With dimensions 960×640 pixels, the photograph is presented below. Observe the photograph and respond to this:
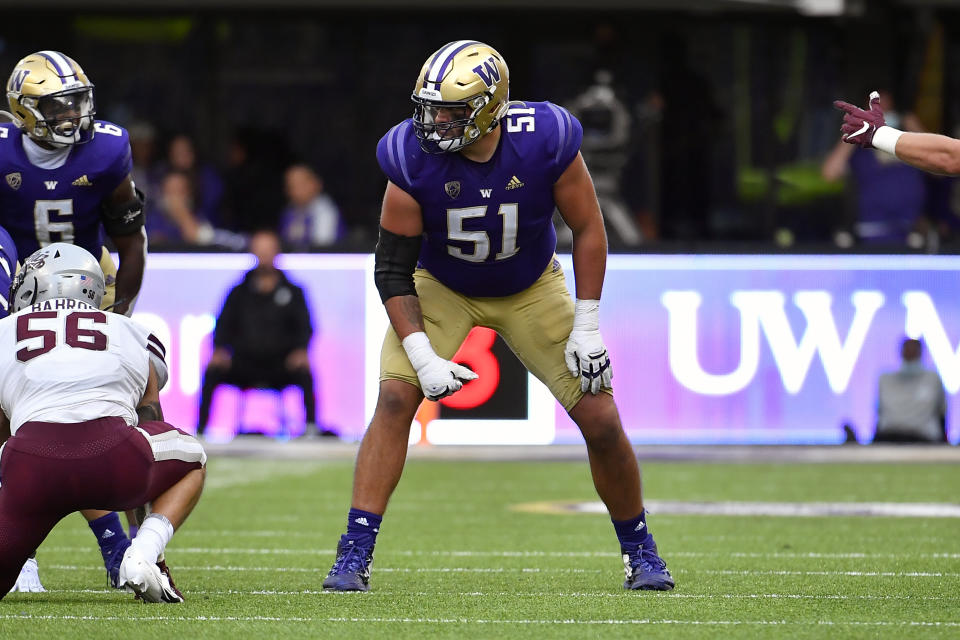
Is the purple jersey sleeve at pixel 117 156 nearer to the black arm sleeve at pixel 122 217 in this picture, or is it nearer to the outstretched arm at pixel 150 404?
the black arm sleeve at pixel 122 217

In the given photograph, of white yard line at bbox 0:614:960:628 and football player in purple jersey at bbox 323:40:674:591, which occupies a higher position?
football player in purple jersey at bbox 323:40:674:591

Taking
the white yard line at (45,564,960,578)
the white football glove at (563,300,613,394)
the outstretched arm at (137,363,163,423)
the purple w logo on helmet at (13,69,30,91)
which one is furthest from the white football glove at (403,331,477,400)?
the purple w logo on helmet at (13,69,30,91)

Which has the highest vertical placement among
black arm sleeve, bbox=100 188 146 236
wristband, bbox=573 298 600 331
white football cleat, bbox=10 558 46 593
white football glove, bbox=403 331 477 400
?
black arm sleeve, bbox=100 188 146 236

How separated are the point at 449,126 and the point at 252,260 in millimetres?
7381

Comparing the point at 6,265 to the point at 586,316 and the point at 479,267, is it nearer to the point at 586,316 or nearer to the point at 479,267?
the point at 479,267

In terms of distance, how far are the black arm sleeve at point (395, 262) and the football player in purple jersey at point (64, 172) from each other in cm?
123

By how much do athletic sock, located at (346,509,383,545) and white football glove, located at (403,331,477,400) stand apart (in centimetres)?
46

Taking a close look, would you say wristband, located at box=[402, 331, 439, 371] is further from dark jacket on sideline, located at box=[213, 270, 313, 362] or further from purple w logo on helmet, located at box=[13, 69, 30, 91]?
dark jacket on sideline, located at box=[213, 270, 313, 362]

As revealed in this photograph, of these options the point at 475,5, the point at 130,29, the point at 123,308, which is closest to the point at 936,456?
the point at 475,5

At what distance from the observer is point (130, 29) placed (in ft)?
54.8

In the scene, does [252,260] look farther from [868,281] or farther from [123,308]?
[123,308]

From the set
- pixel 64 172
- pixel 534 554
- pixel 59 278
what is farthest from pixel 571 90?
pixel 59 278

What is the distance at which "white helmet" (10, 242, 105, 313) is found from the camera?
5711 millimetres

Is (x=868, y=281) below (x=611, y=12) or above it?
below
